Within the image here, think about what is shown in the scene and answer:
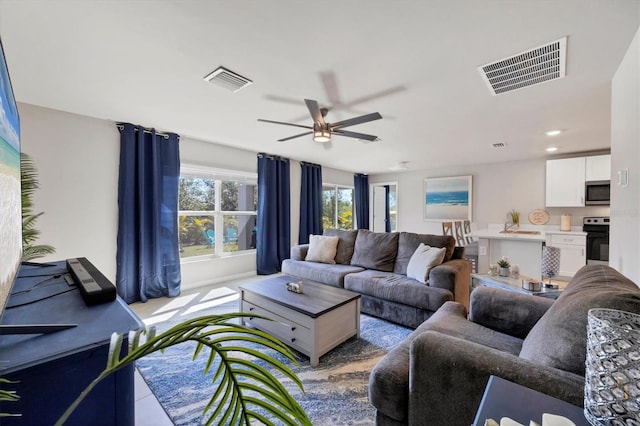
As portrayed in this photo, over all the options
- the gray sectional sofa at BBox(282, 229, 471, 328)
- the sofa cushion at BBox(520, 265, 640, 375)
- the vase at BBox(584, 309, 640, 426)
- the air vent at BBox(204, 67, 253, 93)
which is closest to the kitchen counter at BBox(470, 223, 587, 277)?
the gray sectional sofa at BBox(282, 229, 471, 328)

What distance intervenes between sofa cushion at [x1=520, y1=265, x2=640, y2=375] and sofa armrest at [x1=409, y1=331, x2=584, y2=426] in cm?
6

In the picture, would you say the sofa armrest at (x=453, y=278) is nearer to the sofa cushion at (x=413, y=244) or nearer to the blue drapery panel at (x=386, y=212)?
the sofa cushion at (x=413, y=244)

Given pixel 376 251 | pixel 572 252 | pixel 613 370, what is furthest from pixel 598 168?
pixel 613 370

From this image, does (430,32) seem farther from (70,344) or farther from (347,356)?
(347,356)

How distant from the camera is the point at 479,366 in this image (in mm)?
1008

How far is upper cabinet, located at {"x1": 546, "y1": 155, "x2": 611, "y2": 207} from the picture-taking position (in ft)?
13.7

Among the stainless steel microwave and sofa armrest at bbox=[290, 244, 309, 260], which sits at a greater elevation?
the stainless steel microwave

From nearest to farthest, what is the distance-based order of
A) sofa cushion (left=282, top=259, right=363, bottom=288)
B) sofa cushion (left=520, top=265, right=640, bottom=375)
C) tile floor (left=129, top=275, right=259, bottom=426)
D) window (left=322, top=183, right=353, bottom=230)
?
sofa cushion (left=520, top=265, right=640, bottom=375) < tile floor (left=129, top=275, right=259, bottom=426) < sofa cushion (left=282, top=259, right=363, bottom=288) < window (left=322, top=183, right=353, bottom=230)

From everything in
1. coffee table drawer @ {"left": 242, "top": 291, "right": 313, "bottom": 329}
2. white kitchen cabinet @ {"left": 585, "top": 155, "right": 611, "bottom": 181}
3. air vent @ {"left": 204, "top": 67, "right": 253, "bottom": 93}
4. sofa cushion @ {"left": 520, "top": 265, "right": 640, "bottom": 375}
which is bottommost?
coffee table drawer @ {"left": 242, "top": 291, "right": 313, "bottom": 329}

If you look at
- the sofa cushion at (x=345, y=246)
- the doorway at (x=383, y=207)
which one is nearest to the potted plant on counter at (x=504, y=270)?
the sofa cushion at (x=345, y=246)

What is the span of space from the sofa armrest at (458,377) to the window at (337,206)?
541cm

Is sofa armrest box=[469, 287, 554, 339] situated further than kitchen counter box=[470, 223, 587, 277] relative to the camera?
No

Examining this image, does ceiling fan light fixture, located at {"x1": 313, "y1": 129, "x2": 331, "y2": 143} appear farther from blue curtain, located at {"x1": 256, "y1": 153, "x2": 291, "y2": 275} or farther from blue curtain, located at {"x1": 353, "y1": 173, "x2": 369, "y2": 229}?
blue curtain, located at {"x1": 353, "y1": 173, "x2": 369, "y2": 229}

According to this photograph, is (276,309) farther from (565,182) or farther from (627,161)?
(565,182)
